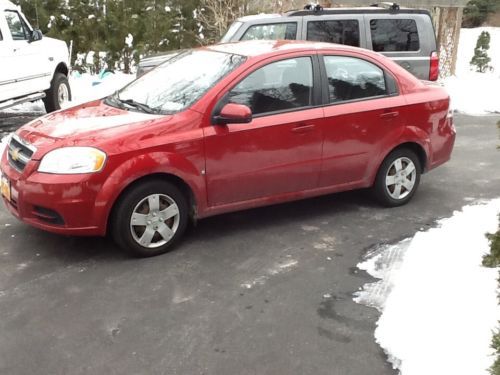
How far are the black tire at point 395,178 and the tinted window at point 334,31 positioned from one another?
366 centimetres

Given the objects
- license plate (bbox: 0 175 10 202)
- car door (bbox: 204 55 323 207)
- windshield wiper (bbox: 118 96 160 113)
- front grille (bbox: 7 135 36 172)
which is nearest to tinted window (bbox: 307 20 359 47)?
car door (bbox: 204 55 323 207)

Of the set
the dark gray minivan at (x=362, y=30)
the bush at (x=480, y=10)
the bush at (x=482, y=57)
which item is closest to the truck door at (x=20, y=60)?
the dark gray minivan at (x=362, y=30)

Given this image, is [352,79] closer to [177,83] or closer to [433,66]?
[177,83]

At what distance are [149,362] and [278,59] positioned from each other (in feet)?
9.36

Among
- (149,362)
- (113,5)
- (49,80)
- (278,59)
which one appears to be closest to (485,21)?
(113,5)

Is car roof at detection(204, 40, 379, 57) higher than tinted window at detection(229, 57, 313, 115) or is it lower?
higher

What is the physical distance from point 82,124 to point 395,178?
300 cm

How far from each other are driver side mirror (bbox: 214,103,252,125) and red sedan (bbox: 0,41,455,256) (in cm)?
1

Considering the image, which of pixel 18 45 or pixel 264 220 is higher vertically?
pixel 18 45

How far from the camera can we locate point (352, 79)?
5.47m

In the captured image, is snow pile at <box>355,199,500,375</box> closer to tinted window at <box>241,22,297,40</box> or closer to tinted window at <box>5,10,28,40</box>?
tinted window at <box>241,22,297,40</box>

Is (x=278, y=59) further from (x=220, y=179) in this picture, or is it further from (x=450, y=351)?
(x=450, y=351)

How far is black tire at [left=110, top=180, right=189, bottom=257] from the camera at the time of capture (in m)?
4.41

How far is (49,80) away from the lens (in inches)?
407
